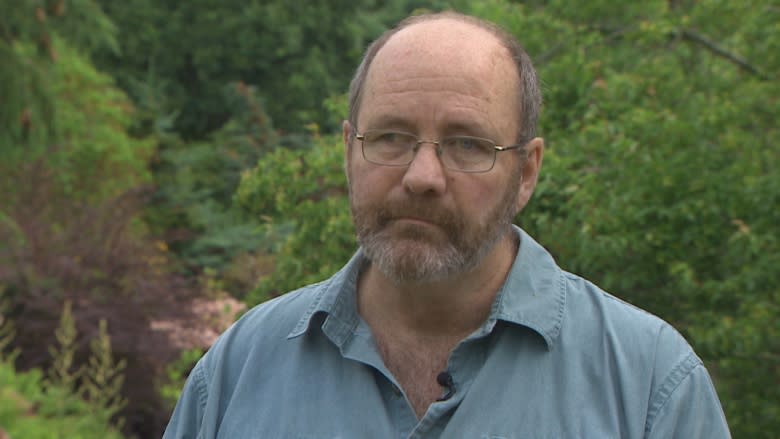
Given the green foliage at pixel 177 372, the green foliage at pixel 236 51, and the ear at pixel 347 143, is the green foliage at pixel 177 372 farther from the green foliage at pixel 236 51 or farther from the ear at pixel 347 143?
the green foliage at pixel 236 51

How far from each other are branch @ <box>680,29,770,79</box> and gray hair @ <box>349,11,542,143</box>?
4.24 meters

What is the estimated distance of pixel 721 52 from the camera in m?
6.99

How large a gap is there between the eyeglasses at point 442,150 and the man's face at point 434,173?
0.01m

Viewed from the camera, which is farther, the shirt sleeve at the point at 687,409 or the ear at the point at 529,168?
the ear at the point at 529,168

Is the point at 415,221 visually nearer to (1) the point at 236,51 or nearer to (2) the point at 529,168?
(2) the point at 529,168

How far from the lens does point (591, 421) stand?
214cm

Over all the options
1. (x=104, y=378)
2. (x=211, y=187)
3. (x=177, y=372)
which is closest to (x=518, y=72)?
(x=177, y=372)

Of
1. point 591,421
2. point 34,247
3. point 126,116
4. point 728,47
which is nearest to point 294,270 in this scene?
point 728,47

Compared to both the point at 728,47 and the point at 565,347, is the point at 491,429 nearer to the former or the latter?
the point at 565,347

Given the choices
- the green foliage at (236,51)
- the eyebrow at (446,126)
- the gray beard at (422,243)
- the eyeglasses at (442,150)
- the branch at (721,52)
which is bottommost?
the green foliage at (236,51)

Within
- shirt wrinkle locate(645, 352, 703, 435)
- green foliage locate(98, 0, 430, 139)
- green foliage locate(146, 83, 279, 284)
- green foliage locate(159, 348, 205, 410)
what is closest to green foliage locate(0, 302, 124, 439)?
green foliage locate(159, 348, 205, 410)

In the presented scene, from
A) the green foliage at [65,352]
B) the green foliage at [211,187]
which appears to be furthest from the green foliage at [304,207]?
the green foliage at [211,187]

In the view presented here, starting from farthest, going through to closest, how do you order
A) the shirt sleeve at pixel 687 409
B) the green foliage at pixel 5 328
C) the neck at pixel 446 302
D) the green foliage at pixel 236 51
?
the green foliage at pixel 236 51 → the green foliage at pixel 5 328 → the neck at pixel 446 302 → the shirt sleeve at pixel 687 409

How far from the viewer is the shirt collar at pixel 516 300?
227 centimetres
